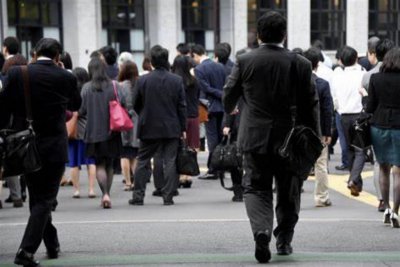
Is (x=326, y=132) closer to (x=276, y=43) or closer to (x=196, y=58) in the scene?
(x=276, y=43)

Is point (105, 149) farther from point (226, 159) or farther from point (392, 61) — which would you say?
point (392, 61)

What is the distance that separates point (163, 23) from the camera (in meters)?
37.2

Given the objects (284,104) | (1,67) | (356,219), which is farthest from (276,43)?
(1,67)

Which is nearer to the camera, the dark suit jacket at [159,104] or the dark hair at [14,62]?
the dark hair at [14,62]

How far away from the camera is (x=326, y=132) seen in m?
10.7

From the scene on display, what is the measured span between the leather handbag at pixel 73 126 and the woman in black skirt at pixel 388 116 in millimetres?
4284

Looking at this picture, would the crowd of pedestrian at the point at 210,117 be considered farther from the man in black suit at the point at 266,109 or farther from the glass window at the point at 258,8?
the glass window at the point at 258,8

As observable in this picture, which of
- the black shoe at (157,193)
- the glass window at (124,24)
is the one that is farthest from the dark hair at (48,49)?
the glass window at (124,24)

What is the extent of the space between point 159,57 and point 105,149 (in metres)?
1.31

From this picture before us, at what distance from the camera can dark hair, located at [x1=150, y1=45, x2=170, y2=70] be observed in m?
11.7

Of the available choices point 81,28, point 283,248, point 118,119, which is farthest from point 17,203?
point 81,28

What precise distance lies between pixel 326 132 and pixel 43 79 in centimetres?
395

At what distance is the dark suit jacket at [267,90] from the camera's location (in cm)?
754

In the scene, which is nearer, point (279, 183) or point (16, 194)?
point (279, 183)
